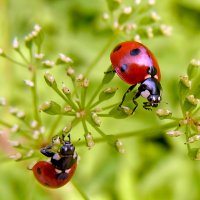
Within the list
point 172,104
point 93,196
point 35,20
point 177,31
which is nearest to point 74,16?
point 35,20

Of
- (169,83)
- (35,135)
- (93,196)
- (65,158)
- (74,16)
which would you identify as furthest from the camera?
(74,16)

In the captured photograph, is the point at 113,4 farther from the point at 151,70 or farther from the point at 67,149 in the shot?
the point at 67,149

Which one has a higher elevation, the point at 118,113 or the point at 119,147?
the point at 118,113

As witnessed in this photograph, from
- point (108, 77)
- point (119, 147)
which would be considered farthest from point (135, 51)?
point (119, 147)

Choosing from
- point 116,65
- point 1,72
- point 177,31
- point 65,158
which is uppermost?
point 177,31

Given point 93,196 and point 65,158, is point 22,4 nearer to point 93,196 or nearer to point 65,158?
point 93,196

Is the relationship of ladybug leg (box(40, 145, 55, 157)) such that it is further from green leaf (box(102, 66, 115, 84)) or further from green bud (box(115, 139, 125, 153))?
green leaf (box(102, 66, 115, 84))
